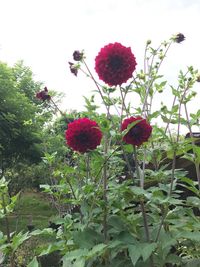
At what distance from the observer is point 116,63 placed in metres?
2.07

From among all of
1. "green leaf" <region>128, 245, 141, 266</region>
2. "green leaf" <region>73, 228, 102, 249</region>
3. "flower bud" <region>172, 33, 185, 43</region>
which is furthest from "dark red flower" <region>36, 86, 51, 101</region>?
"green leaf" <region>128, 245, 141, 266</region>

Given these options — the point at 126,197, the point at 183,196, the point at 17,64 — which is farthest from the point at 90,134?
the point at 17,64

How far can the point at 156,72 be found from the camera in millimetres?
2645

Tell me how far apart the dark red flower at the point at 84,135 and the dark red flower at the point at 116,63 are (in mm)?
263

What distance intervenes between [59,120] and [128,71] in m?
1.35

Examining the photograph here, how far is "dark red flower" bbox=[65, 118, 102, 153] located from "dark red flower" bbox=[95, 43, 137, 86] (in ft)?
0.86

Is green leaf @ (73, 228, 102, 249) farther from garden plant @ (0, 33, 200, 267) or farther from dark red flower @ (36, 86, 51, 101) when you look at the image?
dark red flower @ (36, 86, 51, 101)

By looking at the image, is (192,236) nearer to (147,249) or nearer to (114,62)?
(147,249)

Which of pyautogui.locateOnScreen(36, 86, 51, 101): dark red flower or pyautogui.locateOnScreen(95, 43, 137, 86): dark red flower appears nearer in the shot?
pyautogui.locateOnScreen(95, 43, 137, 86): dark red flower

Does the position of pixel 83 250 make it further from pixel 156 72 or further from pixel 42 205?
pixel 42 205

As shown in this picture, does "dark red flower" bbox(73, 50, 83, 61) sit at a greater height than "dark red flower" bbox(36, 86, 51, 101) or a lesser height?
greater

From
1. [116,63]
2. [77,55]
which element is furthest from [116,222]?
[77,55]

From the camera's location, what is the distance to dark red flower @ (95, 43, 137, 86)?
6.76 feet

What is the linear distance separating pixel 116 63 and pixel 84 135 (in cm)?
40
